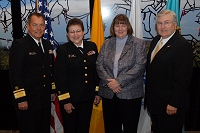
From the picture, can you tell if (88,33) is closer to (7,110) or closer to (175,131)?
(7,110)

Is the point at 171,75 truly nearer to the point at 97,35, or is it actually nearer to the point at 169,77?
the point at 169,77

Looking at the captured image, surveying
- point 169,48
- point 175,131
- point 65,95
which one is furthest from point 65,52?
point 175,131

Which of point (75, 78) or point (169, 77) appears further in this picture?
point (75, 78)

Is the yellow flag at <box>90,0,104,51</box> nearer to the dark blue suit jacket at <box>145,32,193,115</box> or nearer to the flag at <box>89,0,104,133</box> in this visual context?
the flag at <box>89,0,104,133</box>

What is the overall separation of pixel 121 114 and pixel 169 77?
62cm

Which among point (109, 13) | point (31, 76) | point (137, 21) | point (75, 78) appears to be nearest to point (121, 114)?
point (75, 78)

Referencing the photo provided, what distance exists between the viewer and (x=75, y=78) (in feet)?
6.93

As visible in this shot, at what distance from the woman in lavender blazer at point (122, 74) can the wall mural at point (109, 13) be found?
1236 mm

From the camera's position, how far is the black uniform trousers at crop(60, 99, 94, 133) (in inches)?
84.1

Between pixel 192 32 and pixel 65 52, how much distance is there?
217cm

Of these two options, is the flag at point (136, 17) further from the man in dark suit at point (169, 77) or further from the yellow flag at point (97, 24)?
the man in dark suit at point (169, 77)

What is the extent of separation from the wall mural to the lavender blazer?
51.4 inches

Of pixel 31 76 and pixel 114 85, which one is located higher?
pixel 31 76

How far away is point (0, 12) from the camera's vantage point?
335 cm
